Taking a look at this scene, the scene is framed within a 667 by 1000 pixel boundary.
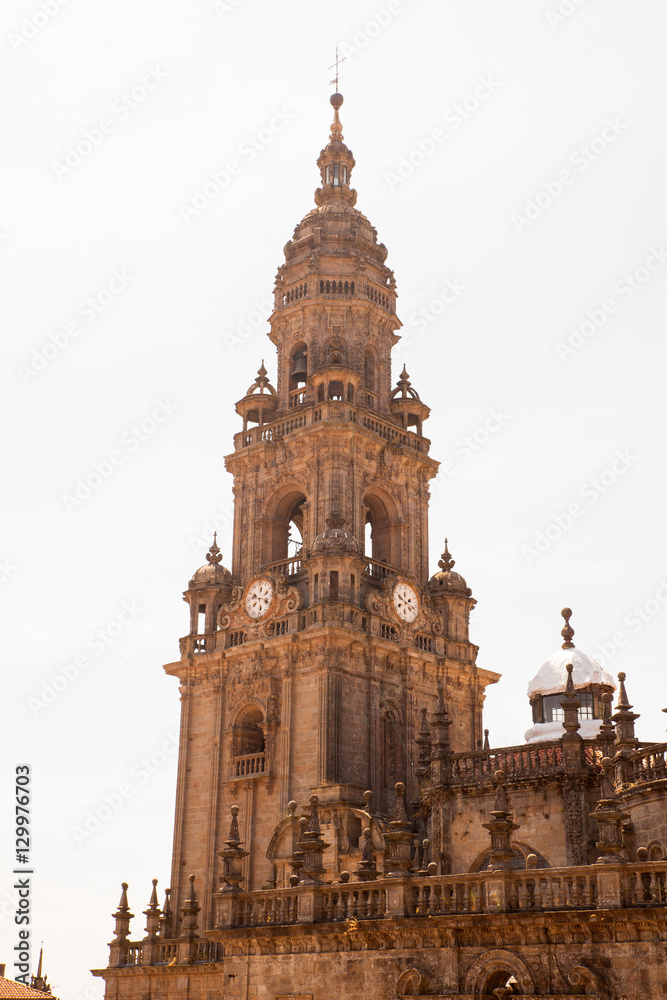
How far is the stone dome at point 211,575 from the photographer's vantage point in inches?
1967

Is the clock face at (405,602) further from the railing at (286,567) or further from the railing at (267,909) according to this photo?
the railing at (267,909)

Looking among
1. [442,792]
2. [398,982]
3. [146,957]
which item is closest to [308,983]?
[398,982]

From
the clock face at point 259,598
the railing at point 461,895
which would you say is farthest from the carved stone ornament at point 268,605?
the railing at point 461,895

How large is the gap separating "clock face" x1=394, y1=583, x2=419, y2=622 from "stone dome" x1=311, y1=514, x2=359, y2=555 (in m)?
2.90

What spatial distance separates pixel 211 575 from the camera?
5019 cm

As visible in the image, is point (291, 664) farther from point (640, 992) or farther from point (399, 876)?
point (640, 992)

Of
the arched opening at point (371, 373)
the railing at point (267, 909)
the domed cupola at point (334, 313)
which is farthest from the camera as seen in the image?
the arched opening at point (371, 373)

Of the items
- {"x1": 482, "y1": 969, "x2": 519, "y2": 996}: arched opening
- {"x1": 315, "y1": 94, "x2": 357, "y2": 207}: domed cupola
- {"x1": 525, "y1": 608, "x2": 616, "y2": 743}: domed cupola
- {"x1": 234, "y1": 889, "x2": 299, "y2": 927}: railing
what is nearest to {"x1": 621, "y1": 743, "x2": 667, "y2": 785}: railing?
{"x1": 482, "y1": 969, "x2": 519, "y2": 996}: arched opening

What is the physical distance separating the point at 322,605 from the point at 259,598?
152 inches

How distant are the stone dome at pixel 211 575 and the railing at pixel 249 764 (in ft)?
25.9

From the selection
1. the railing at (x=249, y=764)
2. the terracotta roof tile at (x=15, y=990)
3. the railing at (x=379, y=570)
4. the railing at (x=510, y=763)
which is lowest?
the terracotta roof tile at (x=15, y=990)

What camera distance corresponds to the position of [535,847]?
3259cm

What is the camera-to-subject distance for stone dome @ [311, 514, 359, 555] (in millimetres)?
46000

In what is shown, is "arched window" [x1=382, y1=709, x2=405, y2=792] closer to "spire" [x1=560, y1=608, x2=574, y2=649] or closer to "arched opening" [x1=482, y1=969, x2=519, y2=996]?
"spire" [x1=560, y1=608, x2=574, y2=649]
